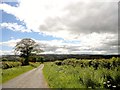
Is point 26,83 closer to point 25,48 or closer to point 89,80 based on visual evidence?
point 89,80

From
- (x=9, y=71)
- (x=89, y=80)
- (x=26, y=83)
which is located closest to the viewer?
(x=89, y=80)

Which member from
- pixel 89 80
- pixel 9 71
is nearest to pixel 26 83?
pixel 89 80

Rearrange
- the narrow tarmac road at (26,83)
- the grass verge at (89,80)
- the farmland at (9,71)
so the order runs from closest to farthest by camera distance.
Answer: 1. the grass verge at (89,80)
2. the narrow tarmac road at (26,83)
3. the farmland at (9,71)

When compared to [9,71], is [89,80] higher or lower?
higher

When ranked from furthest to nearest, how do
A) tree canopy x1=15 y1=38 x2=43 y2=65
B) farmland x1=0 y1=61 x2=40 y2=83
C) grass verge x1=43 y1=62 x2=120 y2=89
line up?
tree canopy x1=15 y1=38 x2=43 y2=65 < farmland x1=0 y1=61 x2=40 y2=83 < grass verge x1=43 y1=62 x2=120 y2=89

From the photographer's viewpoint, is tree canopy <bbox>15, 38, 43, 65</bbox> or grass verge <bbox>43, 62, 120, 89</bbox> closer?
grass verge <bbox>43, 62, 120, 89</bbox>

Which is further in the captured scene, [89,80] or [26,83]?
[26,83]

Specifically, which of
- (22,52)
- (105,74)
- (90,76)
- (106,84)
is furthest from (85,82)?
(22,52)

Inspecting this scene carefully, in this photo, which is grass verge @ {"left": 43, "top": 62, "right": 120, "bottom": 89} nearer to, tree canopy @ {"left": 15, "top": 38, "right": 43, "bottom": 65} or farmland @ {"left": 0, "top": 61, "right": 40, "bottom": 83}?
farmland @ {"left": 0, "top": 61, "right": 40, "bottom": 83}

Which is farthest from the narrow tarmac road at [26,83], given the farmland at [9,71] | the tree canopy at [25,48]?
the tree canopy at [25,48]

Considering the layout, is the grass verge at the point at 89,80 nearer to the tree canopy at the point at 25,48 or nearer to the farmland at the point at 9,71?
the farmland at the point at 9,71

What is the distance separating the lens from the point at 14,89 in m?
17.1

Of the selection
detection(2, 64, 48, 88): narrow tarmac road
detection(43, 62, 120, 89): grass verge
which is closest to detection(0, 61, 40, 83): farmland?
detection(2, 64, 48, 88): narrow tarmac road

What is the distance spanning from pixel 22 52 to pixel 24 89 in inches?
2331
